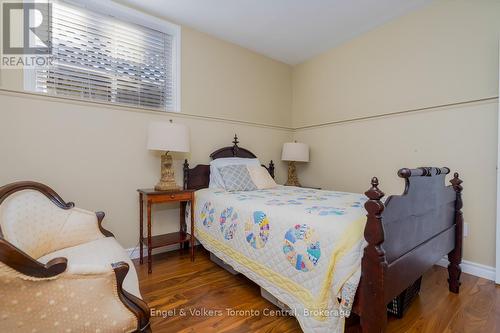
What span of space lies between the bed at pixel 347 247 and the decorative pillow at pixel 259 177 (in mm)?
854

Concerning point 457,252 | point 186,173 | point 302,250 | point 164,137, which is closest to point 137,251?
point 186,173

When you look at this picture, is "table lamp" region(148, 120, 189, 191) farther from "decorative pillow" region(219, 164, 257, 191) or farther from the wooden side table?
"decorative pillow" region(219, 164, 257, 191)

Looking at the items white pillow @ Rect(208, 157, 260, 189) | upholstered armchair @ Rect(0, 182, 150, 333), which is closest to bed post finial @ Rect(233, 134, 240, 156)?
white pillow @ Rect(208, 157, 260, 189)

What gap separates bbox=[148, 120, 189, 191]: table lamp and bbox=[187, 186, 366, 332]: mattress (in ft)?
2.26

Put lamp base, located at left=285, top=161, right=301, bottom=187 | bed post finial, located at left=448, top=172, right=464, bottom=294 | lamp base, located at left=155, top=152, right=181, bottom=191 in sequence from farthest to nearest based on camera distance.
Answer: lamp base, located at left=285, top=161, right=301, bottom=187, lamp base, located at left=155, top=152, right=181, bottom=191, bed post finial, located at left=448, top=172, right=464, bottom=294

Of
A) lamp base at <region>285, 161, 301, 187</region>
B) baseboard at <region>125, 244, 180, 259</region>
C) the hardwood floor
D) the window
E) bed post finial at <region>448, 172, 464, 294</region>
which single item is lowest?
the hardwood floor

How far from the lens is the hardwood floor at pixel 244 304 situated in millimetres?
1480

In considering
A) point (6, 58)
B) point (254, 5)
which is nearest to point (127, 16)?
point (6, 58)

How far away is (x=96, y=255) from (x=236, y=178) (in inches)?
60.1

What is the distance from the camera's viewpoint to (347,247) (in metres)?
1.21

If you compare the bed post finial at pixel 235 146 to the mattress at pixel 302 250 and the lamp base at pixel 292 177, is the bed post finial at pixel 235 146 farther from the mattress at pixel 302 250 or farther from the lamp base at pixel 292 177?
the mattress at pixel 302 250

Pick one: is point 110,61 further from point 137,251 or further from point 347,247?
point 347,247

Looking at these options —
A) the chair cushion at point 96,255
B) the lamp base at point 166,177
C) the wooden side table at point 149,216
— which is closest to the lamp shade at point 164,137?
the lamp base at point 166,177

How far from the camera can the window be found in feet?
7.06
